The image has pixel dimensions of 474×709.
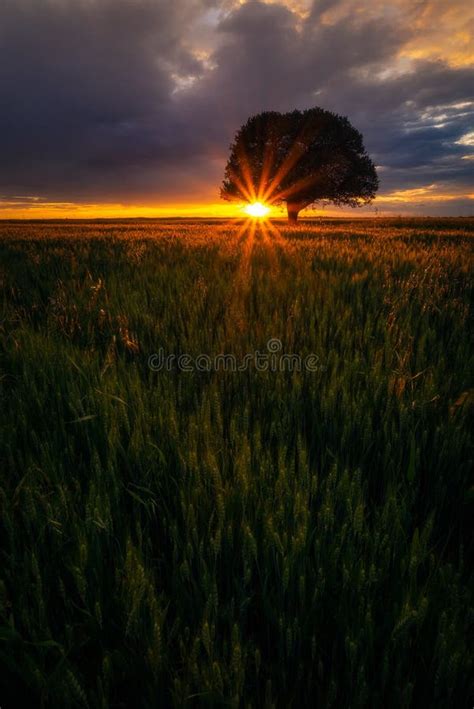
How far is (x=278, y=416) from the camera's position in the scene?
1.51m

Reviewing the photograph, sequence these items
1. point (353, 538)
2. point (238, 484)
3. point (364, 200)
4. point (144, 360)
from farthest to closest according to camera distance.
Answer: point (364, 200), point (144, 360), point (238, 484), point (353, 538)

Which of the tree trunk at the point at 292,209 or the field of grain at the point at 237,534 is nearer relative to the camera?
the field of grain at the point at 237,534

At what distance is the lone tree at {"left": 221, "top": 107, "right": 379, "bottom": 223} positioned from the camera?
33.3 m

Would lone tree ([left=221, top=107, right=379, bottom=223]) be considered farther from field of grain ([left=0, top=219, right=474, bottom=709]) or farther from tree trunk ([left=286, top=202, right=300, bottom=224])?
field of grain ([left=0, top=219, right=474, bottom=709])

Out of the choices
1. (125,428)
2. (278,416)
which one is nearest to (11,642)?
(125,428)

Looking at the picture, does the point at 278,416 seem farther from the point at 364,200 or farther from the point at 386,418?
the point at 364,200

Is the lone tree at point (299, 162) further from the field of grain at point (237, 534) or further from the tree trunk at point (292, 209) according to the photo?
the field of grain at point (237, 534)

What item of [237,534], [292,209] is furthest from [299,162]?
[237,534]

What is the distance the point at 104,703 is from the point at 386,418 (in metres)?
1.23

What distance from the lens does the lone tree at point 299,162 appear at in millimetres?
33281

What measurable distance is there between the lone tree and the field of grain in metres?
35.4

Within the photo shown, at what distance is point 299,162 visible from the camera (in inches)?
1315

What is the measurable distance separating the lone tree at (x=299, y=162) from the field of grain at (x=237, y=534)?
35397 millimetres

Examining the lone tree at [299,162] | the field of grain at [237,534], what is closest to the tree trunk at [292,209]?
the lone tree at [299,162]
